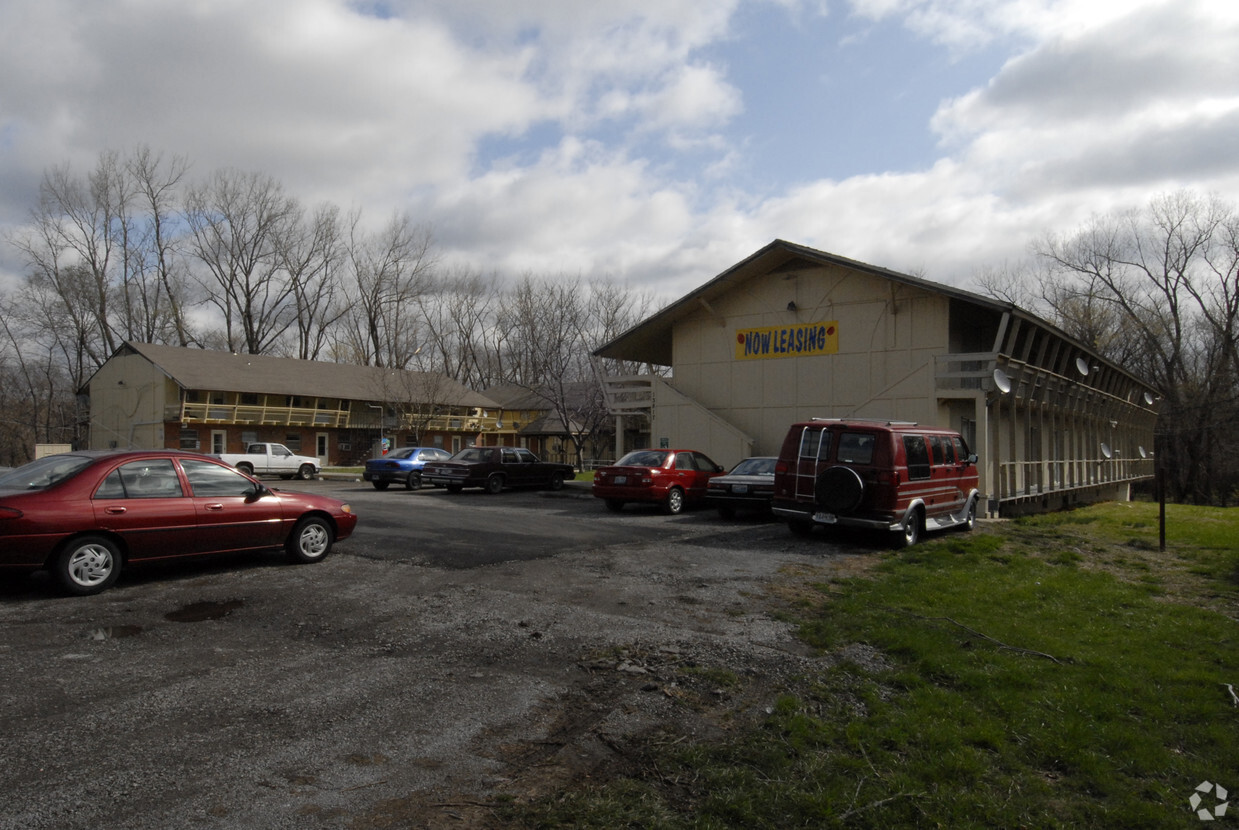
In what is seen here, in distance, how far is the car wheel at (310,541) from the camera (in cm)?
991

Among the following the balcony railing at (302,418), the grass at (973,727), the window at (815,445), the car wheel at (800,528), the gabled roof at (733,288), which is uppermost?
the gabled roof at (733,288)

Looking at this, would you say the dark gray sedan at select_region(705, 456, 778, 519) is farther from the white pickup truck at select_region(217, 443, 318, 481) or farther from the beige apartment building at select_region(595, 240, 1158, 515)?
the white pickup truck at select_region(217, 443, 318, 481)

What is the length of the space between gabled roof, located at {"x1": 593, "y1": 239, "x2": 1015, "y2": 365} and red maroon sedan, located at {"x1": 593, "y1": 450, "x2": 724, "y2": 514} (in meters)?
6.76

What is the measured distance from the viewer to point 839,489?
12.3m

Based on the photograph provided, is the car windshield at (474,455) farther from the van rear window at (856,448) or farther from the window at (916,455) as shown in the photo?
the window at (916,455)

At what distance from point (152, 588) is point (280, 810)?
5854mm

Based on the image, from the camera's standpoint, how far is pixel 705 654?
20.7 ft

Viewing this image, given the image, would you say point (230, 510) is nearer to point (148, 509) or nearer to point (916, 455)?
point (148, 509)

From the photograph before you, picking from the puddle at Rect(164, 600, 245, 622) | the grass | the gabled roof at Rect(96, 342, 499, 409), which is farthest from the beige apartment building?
the gabled roof at Rect(96, 342, 499, 409)

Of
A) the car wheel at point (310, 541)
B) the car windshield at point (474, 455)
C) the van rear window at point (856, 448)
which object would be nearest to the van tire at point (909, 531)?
the van rear window at point (856, 448)

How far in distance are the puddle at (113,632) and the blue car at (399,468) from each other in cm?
1900

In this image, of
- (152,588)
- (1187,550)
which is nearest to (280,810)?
(152,588)

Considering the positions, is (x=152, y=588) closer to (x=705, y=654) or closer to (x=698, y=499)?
(x=705, y=654)

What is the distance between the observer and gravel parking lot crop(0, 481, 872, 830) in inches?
152
